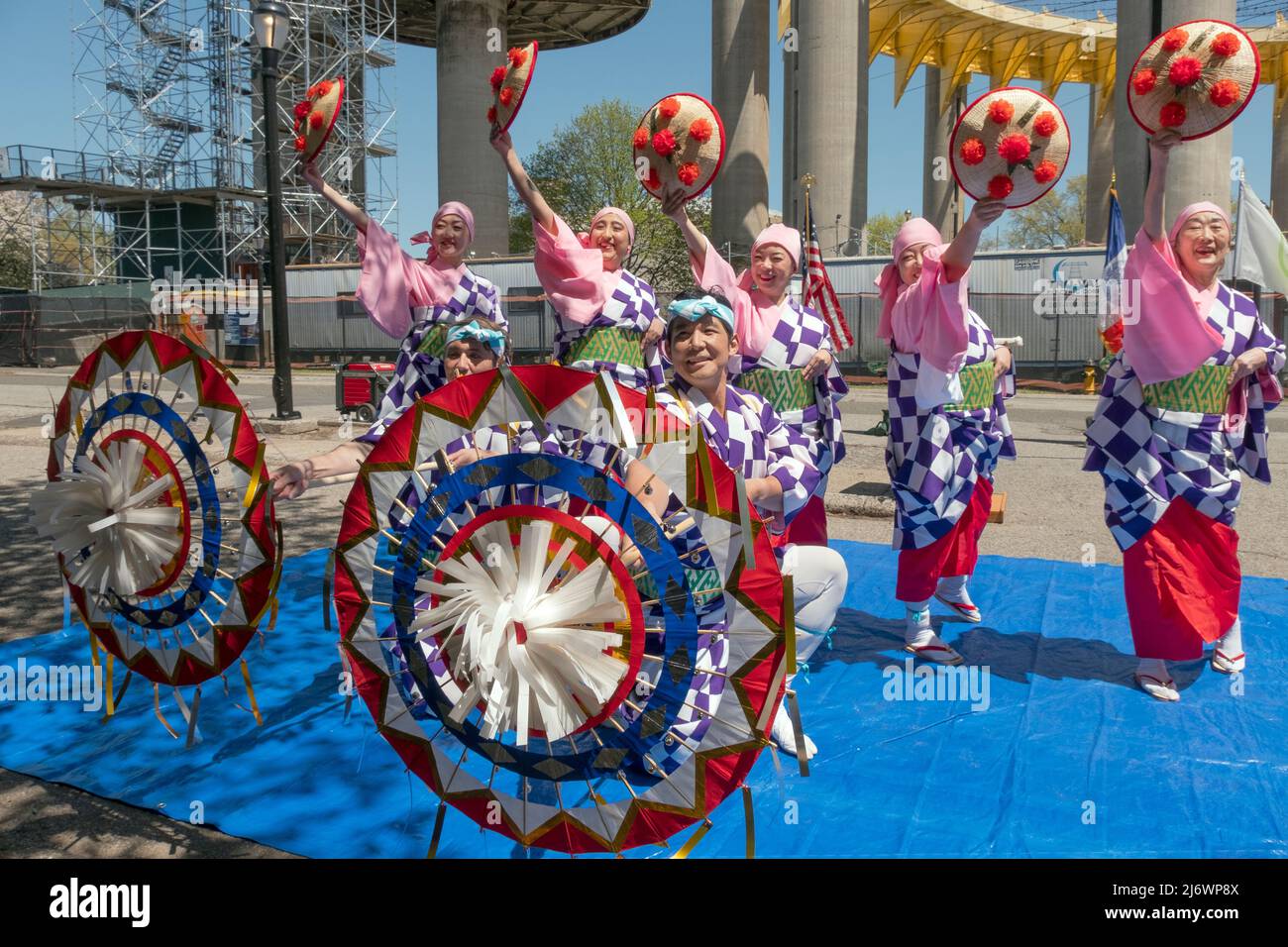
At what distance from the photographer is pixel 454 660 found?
7.48ft

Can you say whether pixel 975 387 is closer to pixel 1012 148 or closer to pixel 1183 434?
pixel 1183 434

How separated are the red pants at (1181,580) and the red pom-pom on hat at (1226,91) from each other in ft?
4.90

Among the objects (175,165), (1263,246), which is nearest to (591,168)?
(175,165)

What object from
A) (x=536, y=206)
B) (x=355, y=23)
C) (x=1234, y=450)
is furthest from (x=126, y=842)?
(x=355, y=23)

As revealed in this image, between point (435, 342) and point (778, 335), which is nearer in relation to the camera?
point (778, 335)

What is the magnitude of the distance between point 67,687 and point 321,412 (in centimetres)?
1139

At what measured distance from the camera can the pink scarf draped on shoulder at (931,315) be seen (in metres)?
3.90

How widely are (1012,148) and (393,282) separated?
8.85ft

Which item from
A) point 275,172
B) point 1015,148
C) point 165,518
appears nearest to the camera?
point 165,518

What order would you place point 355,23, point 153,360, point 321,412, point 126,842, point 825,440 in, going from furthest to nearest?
point 355,23 → point 321,412 → point 825,440 → point 153,360 → point 126,842

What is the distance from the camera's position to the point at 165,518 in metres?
3.04

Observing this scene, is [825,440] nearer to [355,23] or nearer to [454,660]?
[454,660]

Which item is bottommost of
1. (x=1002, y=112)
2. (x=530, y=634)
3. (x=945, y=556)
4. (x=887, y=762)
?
(x=887, y=762)

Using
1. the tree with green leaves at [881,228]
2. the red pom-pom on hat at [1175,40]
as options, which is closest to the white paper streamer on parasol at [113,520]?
the red pom-pom on hat at [1175,40]
